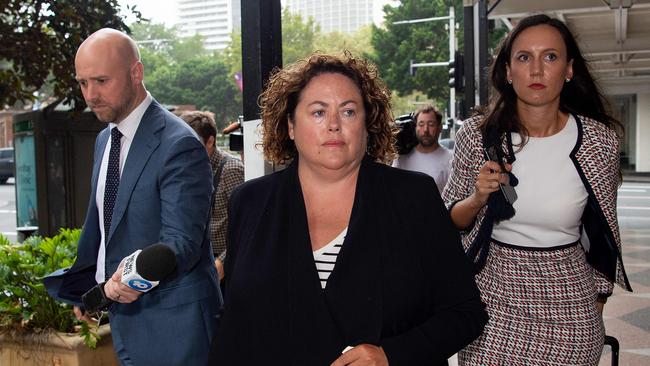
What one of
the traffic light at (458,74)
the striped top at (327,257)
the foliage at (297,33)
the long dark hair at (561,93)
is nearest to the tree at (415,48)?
the foliage at (297,33)

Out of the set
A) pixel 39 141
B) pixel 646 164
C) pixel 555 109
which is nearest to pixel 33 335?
pixel 555 109

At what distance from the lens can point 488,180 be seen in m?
2.81

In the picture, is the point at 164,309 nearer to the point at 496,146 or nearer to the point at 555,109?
the point at 496,146

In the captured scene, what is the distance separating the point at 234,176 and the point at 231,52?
184ft

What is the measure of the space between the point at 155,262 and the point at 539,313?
1398 millimetres

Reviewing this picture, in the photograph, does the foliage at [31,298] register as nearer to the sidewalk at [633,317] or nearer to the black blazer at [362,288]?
the black blazer at [362,288]

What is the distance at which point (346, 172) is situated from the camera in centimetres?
242

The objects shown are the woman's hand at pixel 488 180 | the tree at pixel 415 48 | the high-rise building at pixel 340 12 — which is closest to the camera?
the woman's hand at pixel 488 180

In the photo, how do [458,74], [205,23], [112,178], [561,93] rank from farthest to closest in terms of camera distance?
[205,23] < [458,74] < [561,93] < [112,178]

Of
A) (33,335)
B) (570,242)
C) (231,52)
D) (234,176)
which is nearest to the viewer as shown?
(570,242)

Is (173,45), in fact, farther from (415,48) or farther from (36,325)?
(36,325)

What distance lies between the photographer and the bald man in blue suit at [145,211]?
2.87 meters

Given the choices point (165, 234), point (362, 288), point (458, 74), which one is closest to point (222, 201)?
point (165, 234)

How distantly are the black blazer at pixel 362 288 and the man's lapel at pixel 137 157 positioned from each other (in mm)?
727
